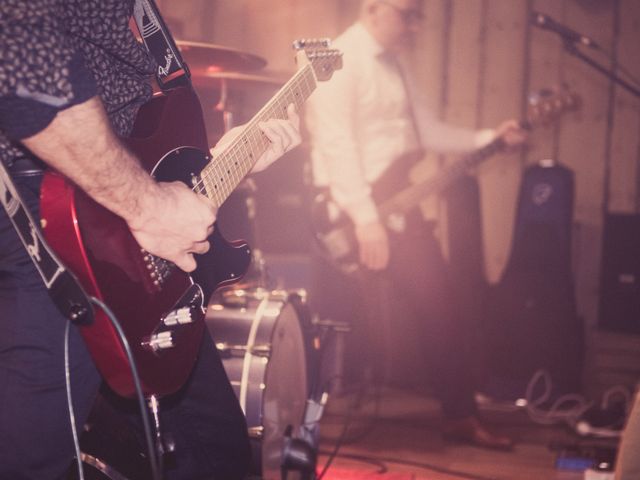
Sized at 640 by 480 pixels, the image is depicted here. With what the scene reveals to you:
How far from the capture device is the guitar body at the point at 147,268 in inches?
47.6

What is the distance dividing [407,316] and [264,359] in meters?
2.21

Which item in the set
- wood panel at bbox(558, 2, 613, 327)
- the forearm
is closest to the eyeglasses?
wood panel at bbox(558, 2, 613, 327)

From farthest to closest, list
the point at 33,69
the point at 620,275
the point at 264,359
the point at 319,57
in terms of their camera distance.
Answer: the point at 620,275
the point at 319,57
the point at 264,359
the point at 33,69

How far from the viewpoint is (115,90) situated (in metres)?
1.43

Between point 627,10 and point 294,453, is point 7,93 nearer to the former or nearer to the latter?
point 294,453

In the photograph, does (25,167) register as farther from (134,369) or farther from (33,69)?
(134,369)

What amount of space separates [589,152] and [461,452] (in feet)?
7.88

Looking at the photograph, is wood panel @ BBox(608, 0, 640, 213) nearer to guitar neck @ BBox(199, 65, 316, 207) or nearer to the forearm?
guitar neck @ BBox(199, 65, 316, 207)

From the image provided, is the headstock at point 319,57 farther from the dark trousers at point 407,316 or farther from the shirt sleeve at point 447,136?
the shirt sleeve at point 447,136

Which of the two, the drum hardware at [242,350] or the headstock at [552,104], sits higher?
the headstock at [552,104]

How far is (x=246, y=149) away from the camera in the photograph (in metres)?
1.85

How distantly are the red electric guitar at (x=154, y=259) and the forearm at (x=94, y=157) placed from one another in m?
0.04

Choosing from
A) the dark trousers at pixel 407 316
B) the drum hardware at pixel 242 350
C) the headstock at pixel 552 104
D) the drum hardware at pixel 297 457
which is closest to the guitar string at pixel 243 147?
the drum hardware at pixel 242 350

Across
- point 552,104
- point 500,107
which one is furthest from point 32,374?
point 500,107
